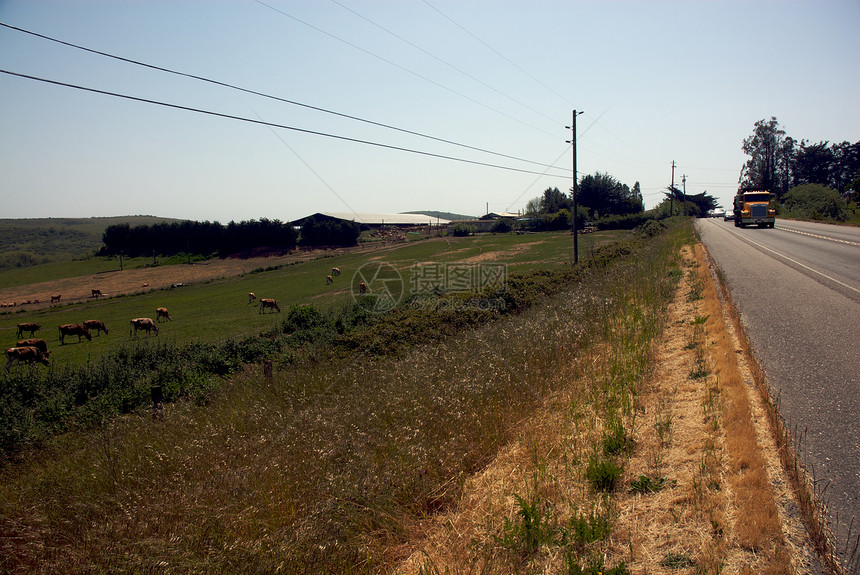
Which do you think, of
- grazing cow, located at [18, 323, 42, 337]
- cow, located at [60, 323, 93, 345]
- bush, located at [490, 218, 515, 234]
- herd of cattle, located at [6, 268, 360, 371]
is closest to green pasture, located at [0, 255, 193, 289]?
grazing cow, located at [18, 323, 42, 337]

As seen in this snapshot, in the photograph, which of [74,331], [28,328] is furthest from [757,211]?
[28,328]

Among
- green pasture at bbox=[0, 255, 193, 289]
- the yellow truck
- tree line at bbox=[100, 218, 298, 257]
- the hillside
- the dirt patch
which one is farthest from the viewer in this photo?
tree line at bbox=[100, 218, 298, 257]

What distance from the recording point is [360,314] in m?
18.5

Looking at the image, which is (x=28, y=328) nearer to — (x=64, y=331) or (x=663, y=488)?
(x=64, y=331)

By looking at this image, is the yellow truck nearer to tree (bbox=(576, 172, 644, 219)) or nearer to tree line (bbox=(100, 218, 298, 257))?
tree (bbox=(576, 172, 644, 219))

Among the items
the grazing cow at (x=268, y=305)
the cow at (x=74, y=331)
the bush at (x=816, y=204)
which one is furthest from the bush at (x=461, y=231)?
the cow at (x=74, y=331)

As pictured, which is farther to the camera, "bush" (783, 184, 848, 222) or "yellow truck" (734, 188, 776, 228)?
"bush" (783, 184, 848, 222)

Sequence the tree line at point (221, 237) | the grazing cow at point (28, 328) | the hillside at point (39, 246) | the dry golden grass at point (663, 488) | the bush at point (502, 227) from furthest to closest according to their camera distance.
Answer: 1. the bush at point (502, 227)
2. the tree line at point (221, 237)
3. the hillside at point (39, 246)
4. the grazing cow at point (28, 328)
5. the dry golden grass at point (663, 488)

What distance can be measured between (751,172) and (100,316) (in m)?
102

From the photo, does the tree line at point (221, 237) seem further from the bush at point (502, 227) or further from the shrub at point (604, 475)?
the shrub at point (604, 475)

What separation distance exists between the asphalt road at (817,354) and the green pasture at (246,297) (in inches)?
622

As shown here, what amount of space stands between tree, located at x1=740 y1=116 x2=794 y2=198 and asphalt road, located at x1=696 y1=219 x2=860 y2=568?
87753 mm

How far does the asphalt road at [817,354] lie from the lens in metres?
3.46

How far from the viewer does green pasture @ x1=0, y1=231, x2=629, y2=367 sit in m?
27.1
